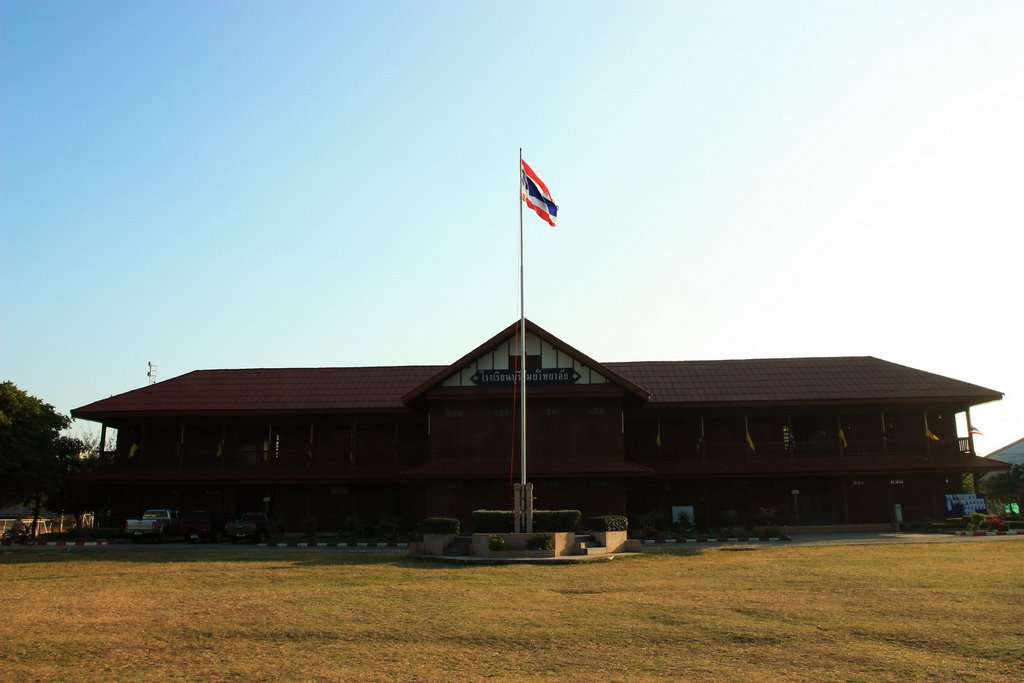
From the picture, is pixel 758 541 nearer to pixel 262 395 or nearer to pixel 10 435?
pixel 262 395

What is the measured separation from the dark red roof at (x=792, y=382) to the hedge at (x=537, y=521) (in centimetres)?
1339

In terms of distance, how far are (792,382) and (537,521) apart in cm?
1952

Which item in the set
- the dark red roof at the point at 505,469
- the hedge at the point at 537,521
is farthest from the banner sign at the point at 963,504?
the hedge at the point at 537,521

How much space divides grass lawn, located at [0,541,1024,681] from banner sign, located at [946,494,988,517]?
Result: 19.1 metres

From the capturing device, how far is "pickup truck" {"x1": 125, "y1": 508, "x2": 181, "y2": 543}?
34716 millimetres

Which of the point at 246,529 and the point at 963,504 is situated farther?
the point at 963,504

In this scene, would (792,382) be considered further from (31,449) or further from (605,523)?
(31,449)

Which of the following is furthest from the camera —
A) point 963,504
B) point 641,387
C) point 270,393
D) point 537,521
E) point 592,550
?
point 270,393

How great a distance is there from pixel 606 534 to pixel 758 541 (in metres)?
8.51

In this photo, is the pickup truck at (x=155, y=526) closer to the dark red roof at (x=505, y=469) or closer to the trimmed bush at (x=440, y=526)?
the dark red roof at (x=505, y=469)

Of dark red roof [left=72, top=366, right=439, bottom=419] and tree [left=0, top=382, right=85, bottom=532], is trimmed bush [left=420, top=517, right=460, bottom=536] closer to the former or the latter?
dark red roof [left=72, top=366, right=439, bottom=419]

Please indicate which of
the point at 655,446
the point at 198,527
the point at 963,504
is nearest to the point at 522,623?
the point at 198,527

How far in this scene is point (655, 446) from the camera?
41.0 m

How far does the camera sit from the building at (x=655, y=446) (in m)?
39.3
